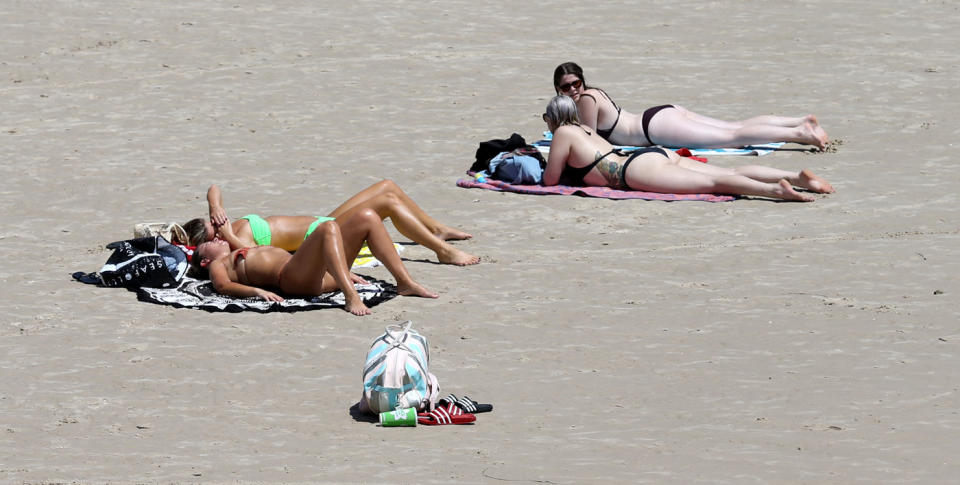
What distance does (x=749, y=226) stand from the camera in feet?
35.8

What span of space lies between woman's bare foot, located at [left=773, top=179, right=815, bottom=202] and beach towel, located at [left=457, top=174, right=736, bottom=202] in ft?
1.22

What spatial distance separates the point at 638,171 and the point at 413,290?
3246mm

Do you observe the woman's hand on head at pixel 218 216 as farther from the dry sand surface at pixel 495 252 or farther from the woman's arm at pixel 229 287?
the dry sand surface at pixel 495 252

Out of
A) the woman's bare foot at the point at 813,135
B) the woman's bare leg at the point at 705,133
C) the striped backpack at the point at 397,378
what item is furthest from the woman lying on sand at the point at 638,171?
the striped backpack at the point at 397,378

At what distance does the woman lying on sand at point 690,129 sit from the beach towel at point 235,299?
436 cm

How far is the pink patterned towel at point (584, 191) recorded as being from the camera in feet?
38.5

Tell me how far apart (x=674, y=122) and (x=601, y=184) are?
1524 millimetres

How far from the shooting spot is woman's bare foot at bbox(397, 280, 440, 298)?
9.15 metres

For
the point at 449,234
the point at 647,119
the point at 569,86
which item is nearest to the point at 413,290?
the point at 449,234

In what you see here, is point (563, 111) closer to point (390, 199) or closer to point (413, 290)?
point (390, 199)

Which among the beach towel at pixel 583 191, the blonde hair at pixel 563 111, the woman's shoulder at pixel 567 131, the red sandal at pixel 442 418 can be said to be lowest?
the red sandal at pixel 442 418

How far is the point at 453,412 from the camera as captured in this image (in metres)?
7.05

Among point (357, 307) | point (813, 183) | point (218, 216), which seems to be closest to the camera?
point (357, 307)

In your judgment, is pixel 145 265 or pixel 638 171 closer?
pixel 145 265
